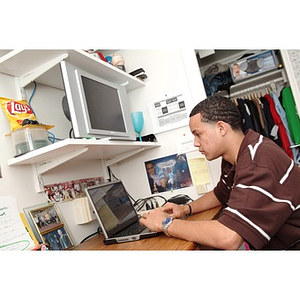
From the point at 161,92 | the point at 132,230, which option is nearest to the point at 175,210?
the point at 132,230

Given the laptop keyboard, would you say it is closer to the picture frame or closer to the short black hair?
the picture frame

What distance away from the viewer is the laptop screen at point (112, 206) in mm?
1183

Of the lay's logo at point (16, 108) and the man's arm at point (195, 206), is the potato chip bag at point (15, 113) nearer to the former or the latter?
the lay's logo at point (16, 108)

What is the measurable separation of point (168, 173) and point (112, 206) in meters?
0.60

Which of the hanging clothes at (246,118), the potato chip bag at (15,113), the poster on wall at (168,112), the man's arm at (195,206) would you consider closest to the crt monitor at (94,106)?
the potato chip bag at (15,113)

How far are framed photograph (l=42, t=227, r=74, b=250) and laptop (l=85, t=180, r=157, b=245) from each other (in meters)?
0.19

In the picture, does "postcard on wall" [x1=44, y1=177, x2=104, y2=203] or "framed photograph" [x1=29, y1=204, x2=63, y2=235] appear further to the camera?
"postcard on wall" [x1=44, y1=177, x2=104, y2=203]

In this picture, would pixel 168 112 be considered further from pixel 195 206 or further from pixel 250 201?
pixel 250 201

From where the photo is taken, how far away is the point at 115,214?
4.22ft

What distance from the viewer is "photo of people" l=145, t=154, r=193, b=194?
5.80ft

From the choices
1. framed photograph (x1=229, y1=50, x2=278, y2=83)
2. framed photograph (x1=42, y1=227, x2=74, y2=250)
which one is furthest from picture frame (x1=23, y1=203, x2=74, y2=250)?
framed photograph (x1=229, y1=50, x2=278, y2=83)
